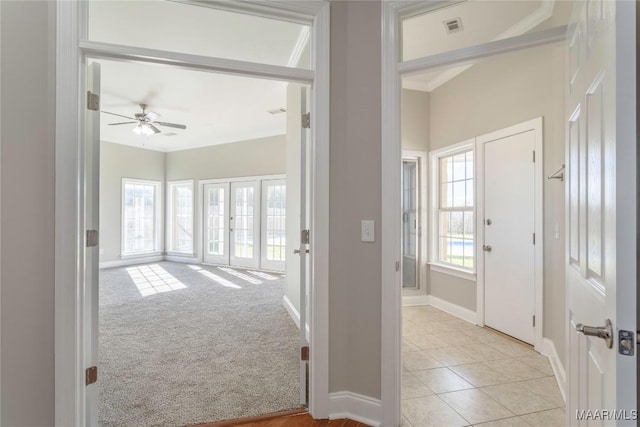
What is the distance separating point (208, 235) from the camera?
8164 millimetres

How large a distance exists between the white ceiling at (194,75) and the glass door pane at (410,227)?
218 cm

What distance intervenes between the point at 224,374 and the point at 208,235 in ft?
19.5

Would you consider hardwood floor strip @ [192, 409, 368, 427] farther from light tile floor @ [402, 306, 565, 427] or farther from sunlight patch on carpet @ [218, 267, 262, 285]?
sunlight patch on carpet @ [218, 267, 262, 285]

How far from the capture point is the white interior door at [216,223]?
7.88 meters

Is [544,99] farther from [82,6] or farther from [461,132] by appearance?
[82,6]

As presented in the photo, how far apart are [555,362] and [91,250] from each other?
340 cm

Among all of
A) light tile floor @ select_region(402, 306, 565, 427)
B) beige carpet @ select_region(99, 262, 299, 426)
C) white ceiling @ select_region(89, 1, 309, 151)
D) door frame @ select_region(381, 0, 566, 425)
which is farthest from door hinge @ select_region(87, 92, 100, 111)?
light tile floor @ select_region(402, 306, 565, 427)

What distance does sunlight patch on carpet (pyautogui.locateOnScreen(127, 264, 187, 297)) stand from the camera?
5.48m

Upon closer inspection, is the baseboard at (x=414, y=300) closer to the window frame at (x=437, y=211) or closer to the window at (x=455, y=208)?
the window frame at (x=437, y=211)

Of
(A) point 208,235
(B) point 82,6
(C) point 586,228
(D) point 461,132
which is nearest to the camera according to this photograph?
(C) point 586,228

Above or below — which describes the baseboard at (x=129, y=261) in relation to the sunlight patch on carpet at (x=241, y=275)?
above

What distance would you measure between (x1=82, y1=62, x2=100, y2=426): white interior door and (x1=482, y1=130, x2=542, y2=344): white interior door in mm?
3480

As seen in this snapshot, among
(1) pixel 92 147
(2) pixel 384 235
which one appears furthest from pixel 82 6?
(2) pixel 384 235

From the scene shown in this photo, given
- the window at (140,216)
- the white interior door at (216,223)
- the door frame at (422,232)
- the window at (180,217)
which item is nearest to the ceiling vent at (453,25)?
the door frame at (422,232)
